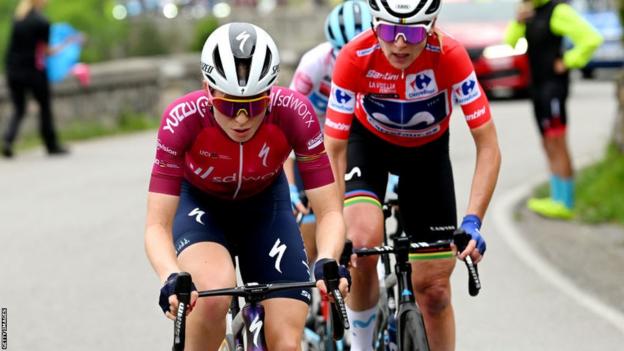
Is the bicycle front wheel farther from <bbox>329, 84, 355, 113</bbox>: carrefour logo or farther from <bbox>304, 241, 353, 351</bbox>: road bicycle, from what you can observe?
<bbox>329, 84, 355, 113</bbox>: carrefour logo

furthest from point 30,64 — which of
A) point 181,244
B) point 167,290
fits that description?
point 167,290

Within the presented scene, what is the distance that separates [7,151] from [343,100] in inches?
498

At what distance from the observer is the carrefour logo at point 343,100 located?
6.44 m

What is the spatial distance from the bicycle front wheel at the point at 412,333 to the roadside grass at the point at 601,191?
22.9ft

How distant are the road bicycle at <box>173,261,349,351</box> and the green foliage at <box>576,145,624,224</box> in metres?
7.63

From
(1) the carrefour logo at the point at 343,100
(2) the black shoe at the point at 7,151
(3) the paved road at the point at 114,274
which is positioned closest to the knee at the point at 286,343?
(1) the carrefour logo at the point at 343,100

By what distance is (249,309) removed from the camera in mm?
5445

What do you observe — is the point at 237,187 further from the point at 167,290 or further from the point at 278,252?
the point at 167,290

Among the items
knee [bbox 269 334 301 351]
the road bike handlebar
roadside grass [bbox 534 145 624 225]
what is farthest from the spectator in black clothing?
knee [bbox 269 334 301 351]

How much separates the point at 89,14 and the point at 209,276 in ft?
179

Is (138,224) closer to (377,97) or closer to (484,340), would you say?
(484,340)

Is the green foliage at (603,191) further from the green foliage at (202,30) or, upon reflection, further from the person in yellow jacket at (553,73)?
the green foliage at (202,30)

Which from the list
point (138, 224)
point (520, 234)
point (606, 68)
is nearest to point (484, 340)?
point (520, 234)

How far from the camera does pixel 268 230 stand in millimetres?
5910
